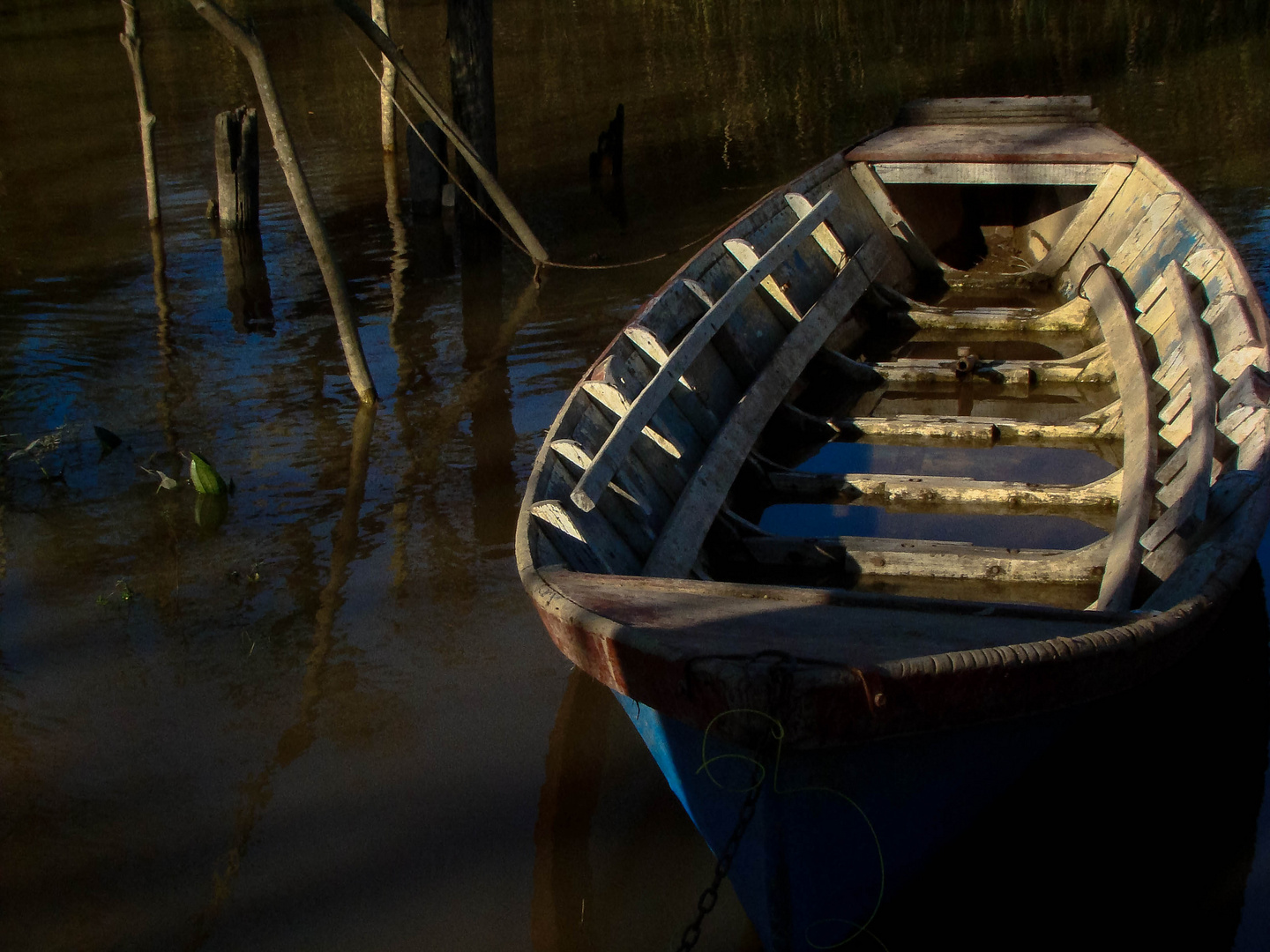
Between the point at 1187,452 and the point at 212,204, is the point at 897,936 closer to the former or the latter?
the point at 1187,452

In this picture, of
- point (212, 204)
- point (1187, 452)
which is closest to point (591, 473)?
point (1187, 452)

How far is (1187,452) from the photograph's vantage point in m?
4.28

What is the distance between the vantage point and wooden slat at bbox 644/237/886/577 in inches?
169

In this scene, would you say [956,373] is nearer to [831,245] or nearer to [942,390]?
[942,390]

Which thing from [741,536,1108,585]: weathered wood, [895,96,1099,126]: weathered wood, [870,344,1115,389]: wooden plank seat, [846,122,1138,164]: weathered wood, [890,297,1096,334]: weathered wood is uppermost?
[895,96,1099,126]: weathered wood

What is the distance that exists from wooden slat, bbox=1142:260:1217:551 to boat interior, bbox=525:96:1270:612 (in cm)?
1

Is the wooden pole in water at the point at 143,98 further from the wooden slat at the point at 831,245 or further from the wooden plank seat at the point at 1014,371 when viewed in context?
the wooden plank seat at the point at 1014,371

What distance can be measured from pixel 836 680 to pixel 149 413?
5631 mm

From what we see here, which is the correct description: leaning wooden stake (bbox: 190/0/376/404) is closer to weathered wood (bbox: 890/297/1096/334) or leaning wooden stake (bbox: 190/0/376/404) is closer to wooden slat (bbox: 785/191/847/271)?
wooden slat (bbox: 785/191/847/271)

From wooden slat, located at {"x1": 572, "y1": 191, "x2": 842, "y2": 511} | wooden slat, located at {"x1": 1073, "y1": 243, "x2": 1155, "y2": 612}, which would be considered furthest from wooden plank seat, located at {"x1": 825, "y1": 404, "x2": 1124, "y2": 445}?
wooden slat, located at {"x1": 572, "y1": 191, "x2": 842, "y2": 511}

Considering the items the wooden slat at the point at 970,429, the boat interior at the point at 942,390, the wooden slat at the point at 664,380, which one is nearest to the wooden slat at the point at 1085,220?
the boat interior at the point at 942,390

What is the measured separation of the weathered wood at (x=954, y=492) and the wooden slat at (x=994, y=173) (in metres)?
3.20

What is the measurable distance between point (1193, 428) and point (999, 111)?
17.0 ft

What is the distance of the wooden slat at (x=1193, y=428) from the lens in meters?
3.74
